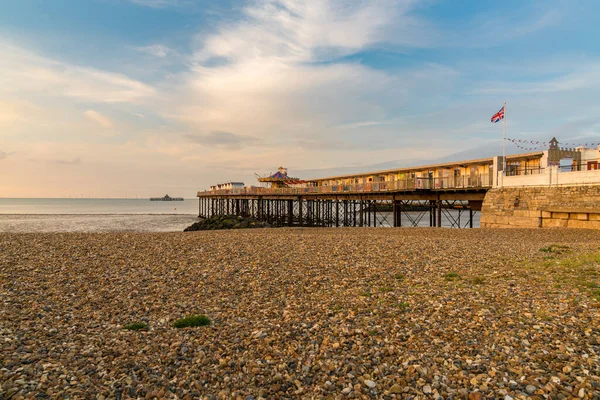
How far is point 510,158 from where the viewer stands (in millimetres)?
29938

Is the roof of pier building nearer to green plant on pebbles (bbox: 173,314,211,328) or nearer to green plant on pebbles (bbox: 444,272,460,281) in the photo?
green plant on pebbles (bbox: 444,272,460,281)

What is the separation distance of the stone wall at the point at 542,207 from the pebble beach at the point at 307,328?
9.41 m

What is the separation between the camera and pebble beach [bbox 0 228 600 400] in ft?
16.1

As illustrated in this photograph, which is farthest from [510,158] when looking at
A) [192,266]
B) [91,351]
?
[91,351]

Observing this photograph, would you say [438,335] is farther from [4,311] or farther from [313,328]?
[4,311]

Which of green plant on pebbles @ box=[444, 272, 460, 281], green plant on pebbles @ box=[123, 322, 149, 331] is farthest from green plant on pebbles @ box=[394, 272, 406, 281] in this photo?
green plant on pebbles @ box=[123, 322, 149, 331]

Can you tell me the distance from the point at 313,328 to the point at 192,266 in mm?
6911

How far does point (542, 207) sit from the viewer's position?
22.5m

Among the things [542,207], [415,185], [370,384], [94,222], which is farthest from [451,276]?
[94,222]

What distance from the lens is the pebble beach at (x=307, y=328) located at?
16.1 feet

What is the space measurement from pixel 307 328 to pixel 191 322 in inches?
92.7

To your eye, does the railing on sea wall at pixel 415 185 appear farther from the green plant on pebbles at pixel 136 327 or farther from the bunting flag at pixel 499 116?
the green plant on pebbles at pixel 136 327

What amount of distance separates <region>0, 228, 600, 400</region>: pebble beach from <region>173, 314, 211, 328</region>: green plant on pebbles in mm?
170

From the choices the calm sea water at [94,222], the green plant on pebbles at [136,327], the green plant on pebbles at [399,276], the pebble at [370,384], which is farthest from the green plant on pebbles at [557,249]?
the calm sea water at [94,222]
